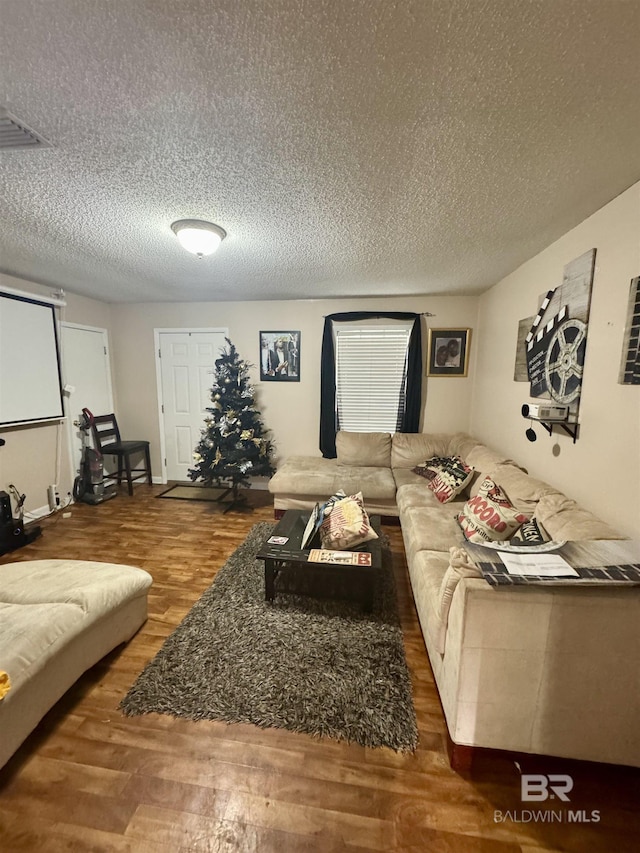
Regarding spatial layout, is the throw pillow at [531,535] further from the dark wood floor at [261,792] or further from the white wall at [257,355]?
the white wall at [257,355]

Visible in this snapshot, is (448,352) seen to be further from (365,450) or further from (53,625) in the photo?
(53,625)

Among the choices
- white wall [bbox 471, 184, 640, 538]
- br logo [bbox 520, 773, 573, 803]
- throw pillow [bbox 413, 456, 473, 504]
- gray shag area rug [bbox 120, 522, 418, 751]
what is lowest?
br logo [bbox 520, 773, 573, 803]

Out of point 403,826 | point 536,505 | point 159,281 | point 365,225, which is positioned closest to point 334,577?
point 403,826

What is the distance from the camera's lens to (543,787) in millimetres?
1195

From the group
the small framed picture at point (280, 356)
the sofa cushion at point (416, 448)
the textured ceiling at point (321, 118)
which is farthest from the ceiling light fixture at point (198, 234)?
the sofa cushion at point (416, 448)

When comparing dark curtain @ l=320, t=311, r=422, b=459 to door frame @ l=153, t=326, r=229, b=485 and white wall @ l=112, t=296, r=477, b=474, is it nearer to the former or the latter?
white wall @ l=112, t=296, r=477, b=474

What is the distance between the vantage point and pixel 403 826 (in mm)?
1078

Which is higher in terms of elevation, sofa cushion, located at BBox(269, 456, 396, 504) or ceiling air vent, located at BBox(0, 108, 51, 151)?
ceiling air vent, located at BBox(0, 108, 51, 151)

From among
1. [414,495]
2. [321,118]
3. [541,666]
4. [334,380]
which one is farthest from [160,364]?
[541,666]

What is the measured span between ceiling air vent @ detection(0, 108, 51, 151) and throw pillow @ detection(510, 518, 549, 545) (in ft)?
9.44

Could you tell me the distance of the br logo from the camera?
117cm

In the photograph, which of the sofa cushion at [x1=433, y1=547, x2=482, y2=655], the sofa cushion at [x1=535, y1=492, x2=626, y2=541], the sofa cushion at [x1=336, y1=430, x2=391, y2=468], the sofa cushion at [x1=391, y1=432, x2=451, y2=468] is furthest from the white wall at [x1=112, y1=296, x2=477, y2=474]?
the sofa cushion at [x1=433, y1=547, x2=482, y2=655]

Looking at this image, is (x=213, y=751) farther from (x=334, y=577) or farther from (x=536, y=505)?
(x=536, y=505)

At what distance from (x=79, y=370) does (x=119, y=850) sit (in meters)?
4.22
